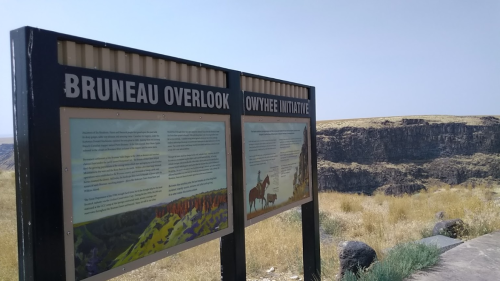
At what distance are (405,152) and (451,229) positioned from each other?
1334 inches

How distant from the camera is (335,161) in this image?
3844cm

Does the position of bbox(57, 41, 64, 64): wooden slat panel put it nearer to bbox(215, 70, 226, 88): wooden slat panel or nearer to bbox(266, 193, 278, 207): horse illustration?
bbox(215, 70, 226, 88): wooden slat panel

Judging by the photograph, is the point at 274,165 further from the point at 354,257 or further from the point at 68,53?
the point at 68,53

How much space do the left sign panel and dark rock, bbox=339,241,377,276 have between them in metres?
2.60

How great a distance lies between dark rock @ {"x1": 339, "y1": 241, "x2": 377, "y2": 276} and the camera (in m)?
5.10

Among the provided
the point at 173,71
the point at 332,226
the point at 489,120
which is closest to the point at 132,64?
the point at 173,71

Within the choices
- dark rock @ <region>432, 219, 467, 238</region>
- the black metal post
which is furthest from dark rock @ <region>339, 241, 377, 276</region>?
dark rock @ <region>432, 219, 467, 238</region>

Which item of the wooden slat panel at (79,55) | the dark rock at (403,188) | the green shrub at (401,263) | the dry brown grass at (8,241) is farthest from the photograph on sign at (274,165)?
the dark rock at (403,188)

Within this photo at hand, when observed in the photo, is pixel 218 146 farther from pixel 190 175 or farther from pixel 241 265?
pixel 241 265

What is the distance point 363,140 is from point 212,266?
35.7 metres

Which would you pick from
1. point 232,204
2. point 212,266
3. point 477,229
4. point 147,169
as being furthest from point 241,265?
point 477,229

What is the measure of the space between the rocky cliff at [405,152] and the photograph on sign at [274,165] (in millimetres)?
30857

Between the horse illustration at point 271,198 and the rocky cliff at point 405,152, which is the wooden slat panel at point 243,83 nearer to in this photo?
the horse illustration at point 271,198

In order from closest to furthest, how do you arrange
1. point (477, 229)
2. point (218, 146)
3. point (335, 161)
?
1. point (218, 146)
2. point (477, 229)
3. point (335, 161)
